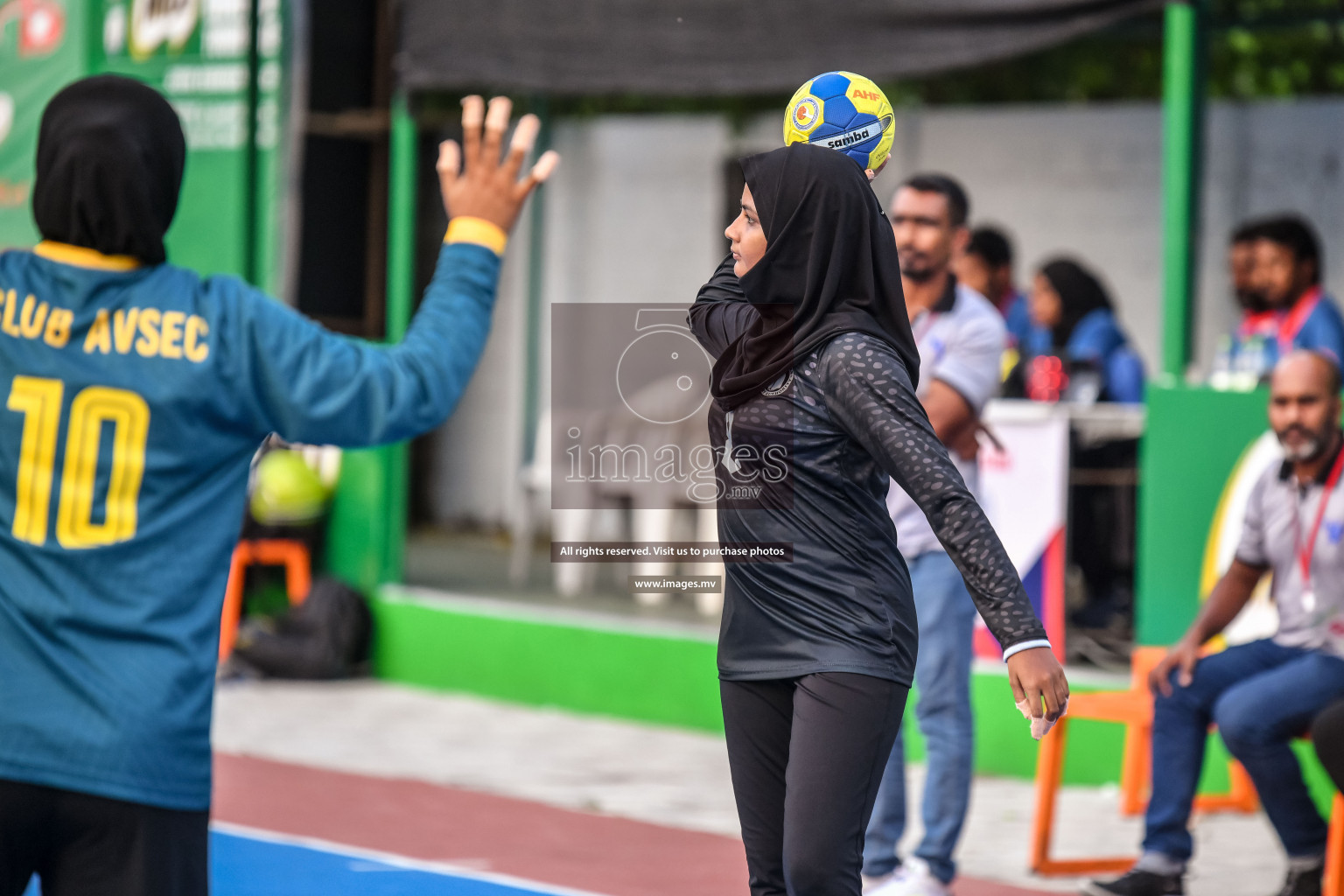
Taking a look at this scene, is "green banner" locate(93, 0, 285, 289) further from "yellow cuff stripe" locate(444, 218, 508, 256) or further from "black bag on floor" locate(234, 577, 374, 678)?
"yellow cuff stripe" locate(444, 218, 508, 256)

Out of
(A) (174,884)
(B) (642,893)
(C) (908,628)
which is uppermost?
(C) (908,628)

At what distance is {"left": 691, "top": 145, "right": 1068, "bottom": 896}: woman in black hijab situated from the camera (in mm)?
3418

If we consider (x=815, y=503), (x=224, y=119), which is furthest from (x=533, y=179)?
(x=224, y=119)

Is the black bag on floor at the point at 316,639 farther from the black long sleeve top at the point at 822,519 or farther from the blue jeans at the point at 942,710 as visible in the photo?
the black long sleeve top at the point at 822,519

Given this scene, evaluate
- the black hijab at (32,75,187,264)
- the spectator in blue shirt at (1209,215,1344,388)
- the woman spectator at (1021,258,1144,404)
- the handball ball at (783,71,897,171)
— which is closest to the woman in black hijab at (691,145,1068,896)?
the handball ball at (783,71,897,171)

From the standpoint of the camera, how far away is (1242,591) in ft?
19.2

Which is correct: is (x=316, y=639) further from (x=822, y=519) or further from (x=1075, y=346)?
(x=822, y=519)

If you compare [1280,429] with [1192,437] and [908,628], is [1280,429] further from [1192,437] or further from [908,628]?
[908,628]

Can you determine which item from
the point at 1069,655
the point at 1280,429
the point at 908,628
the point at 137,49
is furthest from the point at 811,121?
the point at 137,49

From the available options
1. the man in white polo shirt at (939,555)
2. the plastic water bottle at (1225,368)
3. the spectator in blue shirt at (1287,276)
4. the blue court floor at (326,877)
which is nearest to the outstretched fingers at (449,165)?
the man in white polo shirt at (939,555)

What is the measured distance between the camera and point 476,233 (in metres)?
2.84

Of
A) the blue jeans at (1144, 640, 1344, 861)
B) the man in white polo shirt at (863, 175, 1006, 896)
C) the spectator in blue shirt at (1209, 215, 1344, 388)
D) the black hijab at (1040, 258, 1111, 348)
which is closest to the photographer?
the man in white polo shirt at (863, 175, 1006, 896)

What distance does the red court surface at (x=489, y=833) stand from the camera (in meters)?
5.86

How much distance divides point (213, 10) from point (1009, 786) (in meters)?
6.17
